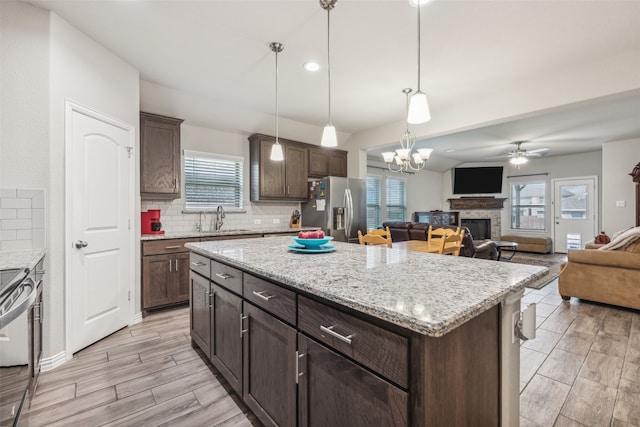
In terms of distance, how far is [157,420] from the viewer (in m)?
1.65

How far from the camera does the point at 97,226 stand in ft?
8.58

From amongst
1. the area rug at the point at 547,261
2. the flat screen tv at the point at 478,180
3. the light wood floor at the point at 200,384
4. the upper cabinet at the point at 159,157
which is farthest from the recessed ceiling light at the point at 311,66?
the flat screen tv at the point at 478,180

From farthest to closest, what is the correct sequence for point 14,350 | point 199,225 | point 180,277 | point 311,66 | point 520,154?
point 520,154, point 199,225, point 180,277, point 311,66, point 14,350

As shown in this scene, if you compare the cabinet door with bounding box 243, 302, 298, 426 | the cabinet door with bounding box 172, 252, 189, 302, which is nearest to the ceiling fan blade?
the cabinet door with bounding box 172, 252, 189, 302

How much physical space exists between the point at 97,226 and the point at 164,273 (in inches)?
37.0

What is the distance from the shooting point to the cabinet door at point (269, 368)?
128 cm

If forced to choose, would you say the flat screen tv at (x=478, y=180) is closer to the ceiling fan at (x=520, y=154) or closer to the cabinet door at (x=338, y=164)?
the ceiling fan at (x=520, y=154)

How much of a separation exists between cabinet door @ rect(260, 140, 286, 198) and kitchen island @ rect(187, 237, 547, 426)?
112 inches

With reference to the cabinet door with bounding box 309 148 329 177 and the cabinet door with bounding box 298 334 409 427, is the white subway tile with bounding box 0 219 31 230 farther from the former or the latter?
the cabinet door with bounding box 309 148 329 177

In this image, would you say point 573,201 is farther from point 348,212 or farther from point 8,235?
point 8,235

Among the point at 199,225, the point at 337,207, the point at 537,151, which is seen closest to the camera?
the point at 199,225

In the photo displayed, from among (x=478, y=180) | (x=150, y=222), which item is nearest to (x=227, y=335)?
(x=150, y=222)

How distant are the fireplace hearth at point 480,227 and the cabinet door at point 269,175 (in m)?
6.70

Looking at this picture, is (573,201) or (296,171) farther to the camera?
(573,201)
